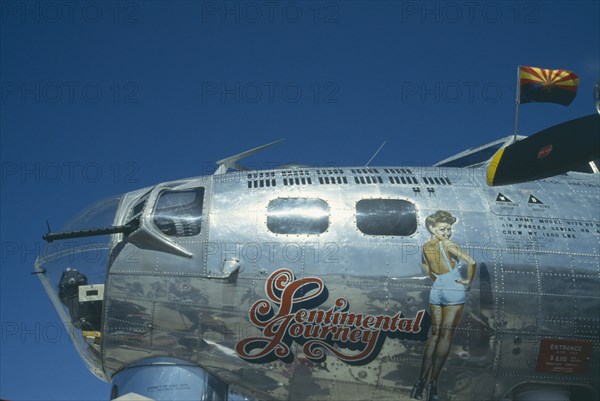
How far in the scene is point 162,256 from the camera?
1220 centimetres

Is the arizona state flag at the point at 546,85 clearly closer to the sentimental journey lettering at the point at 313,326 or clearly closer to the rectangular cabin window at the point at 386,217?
the rectangular cabin window at the point at 386,217

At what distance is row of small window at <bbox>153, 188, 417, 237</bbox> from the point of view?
40.5 feet

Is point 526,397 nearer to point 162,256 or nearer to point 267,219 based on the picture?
point 267,219

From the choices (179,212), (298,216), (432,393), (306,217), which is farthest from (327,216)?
(432,393)

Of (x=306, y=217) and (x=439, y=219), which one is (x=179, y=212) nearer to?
(x=306, y=217)

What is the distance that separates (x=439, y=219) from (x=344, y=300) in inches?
90.6

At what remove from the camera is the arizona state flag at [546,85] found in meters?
16.2

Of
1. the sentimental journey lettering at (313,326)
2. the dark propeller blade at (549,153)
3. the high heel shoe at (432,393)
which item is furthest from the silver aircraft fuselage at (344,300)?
the dark propeller blade at (549,153)

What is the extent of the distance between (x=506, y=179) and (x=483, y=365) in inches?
128

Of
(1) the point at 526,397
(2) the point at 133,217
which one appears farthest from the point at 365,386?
(2) the point at 133,217

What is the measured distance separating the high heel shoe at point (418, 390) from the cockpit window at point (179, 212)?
4660mm

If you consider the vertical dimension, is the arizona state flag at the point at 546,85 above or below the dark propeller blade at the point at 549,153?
above

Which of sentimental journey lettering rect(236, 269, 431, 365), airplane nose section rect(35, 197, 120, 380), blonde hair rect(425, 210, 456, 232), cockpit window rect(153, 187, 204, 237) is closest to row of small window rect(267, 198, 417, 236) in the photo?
blonde hair rect(425, 210, 456, 232)

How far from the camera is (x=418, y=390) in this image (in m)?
12.0
